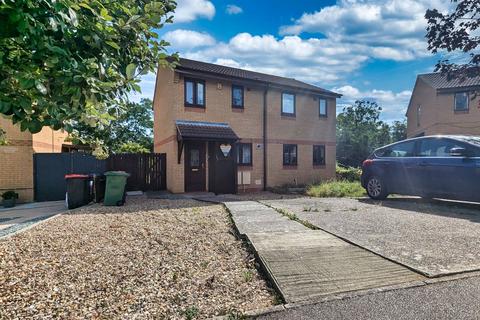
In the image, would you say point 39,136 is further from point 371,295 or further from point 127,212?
point 371,295

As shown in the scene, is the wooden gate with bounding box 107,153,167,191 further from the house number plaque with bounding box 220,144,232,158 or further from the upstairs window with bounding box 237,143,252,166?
the upstairs window with bounding box 237,143,252,166

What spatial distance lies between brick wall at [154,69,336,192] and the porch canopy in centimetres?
29

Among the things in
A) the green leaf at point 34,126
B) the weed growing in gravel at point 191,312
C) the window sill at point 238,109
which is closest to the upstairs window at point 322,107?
the window sill at point 238,109

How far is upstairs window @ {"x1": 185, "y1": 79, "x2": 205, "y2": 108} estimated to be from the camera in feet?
42.1

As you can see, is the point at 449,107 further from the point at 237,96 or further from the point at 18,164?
the point at 18,164

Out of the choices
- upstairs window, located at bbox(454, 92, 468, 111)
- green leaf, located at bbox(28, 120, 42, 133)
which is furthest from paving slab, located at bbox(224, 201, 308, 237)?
upstairs window, located at bbox(454, 92, 468, 111)

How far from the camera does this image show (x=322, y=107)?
55.7 feet

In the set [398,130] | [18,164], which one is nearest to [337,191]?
[18,164]

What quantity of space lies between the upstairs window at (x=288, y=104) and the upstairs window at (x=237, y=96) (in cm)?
258

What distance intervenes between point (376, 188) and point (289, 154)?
6709 mm

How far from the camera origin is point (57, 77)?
6.58ft

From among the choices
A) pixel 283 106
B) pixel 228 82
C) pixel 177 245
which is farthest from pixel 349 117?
pixel 177 245

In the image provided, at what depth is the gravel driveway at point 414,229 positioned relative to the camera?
12.4 ft

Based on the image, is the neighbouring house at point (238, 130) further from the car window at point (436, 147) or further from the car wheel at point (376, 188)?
the car window at point (436, 147)
